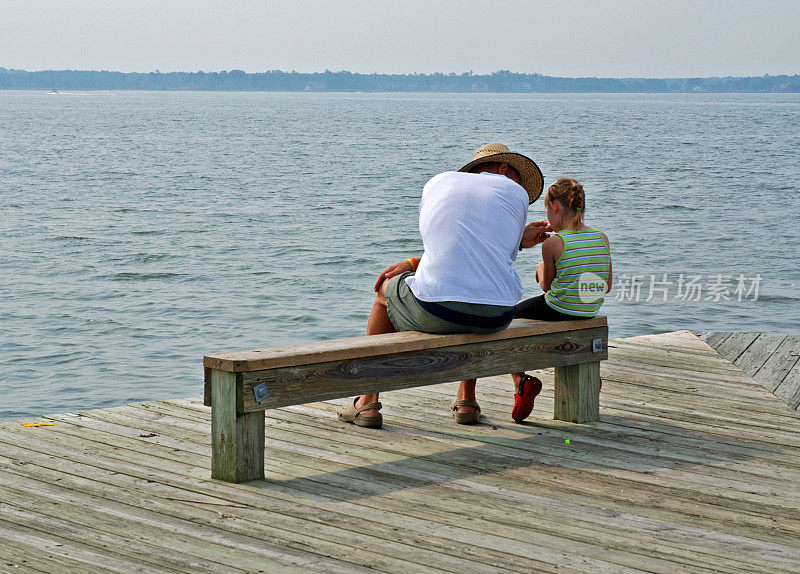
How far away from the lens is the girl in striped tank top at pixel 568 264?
4.92m

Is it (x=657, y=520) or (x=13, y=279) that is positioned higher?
(x=657, y=520)

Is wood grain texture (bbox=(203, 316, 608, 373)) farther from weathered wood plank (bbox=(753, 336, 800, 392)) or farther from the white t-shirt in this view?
weathered wood plank (bbox=(753, 336, 800, 392))

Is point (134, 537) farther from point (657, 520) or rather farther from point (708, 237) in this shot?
point (708, 237)

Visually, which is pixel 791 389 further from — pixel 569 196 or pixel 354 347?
pixel 354 347

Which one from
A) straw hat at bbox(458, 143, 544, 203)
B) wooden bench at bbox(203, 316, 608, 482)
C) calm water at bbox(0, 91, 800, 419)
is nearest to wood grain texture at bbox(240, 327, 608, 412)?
wooden bench at bbox(203, 316, 608, 482)

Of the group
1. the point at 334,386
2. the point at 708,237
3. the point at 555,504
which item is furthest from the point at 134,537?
the point at 708,237

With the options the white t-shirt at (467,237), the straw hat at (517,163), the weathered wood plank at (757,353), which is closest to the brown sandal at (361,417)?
the white t-shirt at (467,237)

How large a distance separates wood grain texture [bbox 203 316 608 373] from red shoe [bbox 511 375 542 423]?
0.93ft

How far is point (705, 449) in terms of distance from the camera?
15.8 ft

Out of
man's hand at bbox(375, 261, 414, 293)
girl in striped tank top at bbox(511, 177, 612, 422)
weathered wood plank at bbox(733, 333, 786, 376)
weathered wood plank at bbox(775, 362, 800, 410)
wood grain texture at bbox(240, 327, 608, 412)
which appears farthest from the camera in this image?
weathered wood plank at bbox(733, 333, 786, 376)

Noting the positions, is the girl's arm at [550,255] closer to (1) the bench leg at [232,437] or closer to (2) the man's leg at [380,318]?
(2) the man's leg at [380,318]

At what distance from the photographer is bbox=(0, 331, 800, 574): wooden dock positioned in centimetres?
343

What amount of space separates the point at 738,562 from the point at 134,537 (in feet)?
6.87

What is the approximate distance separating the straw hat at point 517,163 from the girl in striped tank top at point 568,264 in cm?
15
